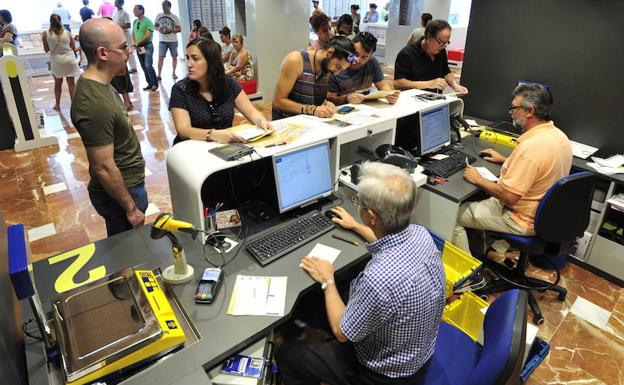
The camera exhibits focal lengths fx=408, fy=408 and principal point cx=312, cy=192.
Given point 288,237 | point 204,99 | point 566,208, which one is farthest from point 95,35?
point 566,208

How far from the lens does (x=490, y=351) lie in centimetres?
149

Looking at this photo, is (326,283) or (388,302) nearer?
(388,302)

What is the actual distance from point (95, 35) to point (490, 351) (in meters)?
2.13

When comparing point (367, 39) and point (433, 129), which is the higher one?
point (367, 39)

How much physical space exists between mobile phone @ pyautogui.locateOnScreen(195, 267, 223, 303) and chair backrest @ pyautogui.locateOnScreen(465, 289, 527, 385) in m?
1.07

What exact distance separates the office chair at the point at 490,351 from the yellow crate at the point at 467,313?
530 mm

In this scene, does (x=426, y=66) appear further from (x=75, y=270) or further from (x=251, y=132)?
(x=75, y=270)

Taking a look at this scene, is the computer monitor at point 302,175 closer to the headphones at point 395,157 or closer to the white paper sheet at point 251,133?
the white paper sheet at point 251,133

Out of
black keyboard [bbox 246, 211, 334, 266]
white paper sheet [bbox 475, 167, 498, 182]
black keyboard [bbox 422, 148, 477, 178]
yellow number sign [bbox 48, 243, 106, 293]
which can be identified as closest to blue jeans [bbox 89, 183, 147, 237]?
yellow number sign [bbox 48, 243, 106, 293]

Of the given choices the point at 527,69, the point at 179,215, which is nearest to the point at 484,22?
the point at 527,69

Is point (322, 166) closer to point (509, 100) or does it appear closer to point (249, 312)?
point (249, 312)

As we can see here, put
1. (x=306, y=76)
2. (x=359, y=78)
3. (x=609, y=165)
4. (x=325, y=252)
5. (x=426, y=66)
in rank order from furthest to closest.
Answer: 1. (x=426, y=66)
2. (x=359, y=78)
3. (x=609, y=165)
4. (x=306, y=76)
5. (x=325, y=252)

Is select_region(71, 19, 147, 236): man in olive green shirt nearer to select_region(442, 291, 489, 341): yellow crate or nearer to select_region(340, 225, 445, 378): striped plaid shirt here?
select_region(340, 225, 445, 378): striped plaid shirt

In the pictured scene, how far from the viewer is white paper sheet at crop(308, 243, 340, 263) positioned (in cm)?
202
